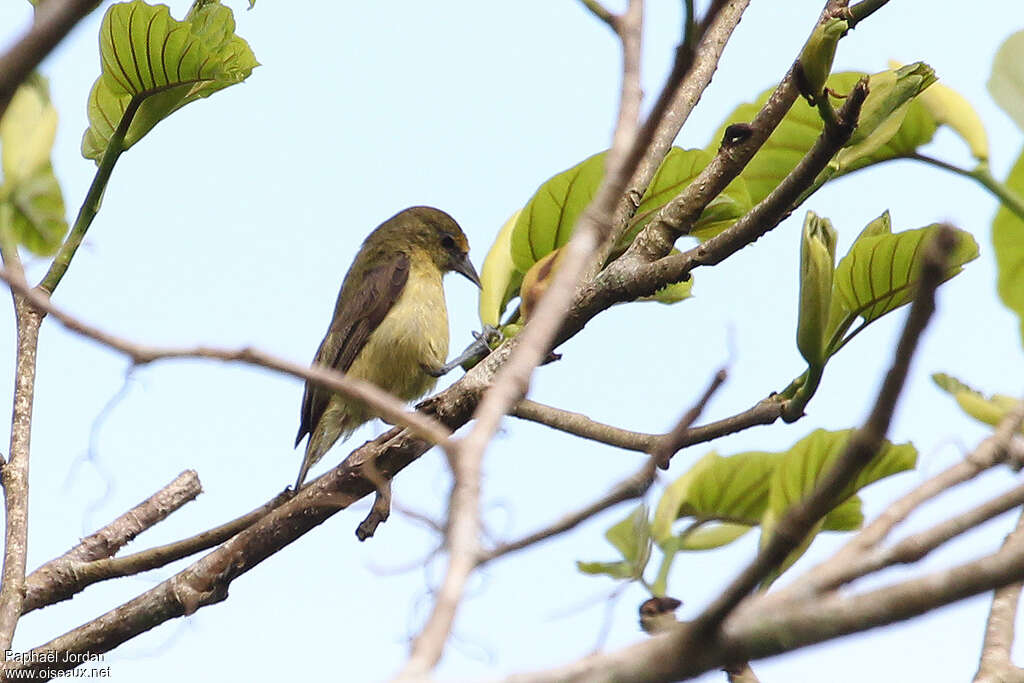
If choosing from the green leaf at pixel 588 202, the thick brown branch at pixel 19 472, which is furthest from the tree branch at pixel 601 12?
the thick brown branch at pixel 19 472

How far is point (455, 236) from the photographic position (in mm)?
6461

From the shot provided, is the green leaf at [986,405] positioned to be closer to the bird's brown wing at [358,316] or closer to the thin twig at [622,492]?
the thin twig at [622,492]

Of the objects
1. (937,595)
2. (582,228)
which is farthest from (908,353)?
(582,228)

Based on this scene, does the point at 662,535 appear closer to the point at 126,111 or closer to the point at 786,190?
the point at 786,190

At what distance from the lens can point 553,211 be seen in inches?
101

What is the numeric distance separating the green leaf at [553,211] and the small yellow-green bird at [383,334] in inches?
97.6

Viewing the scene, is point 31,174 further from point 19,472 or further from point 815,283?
point 815,283

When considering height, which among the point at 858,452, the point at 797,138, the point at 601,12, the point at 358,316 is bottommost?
the point at 858,452

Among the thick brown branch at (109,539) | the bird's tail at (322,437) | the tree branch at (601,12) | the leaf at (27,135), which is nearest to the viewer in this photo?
the tree branch at (601,12)

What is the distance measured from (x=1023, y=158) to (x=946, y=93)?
0.29 metres

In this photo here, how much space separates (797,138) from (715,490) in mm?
781

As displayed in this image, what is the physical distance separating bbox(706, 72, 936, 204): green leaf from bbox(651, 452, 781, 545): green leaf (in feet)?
1.90

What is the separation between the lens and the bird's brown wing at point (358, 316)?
5.56 metres

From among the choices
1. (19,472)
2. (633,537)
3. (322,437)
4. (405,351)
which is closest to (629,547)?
(633,537)
